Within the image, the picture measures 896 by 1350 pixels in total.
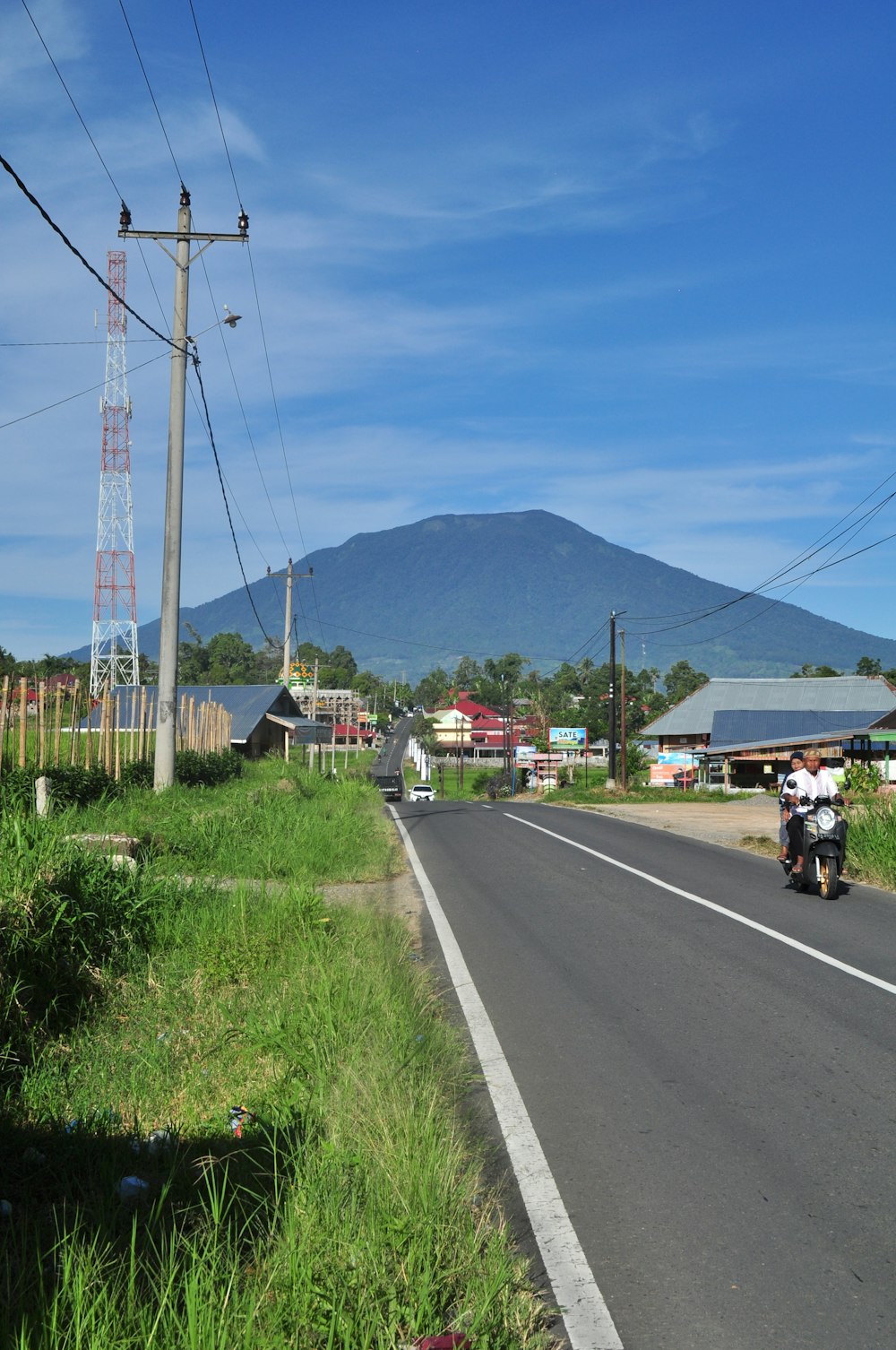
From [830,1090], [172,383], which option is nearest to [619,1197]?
[830,1090]

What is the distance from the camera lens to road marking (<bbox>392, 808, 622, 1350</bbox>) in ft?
11.9

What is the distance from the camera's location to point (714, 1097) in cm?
573

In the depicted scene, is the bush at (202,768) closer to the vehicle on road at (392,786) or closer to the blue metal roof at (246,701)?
the blue metal roof at (246,701)

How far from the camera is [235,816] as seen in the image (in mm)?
15797

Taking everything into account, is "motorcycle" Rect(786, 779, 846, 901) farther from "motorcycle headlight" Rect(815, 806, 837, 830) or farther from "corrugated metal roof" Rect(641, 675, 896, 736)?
"corrugated metal roof" Rect(641, 675, 896, 736)

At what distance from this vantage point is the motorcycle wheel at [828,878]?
1250 centimetres

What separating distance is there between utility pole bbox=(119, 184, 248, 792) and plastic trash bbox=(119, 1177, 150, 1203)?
44.0 ft

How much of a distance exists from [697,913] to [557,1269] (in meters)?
7.77

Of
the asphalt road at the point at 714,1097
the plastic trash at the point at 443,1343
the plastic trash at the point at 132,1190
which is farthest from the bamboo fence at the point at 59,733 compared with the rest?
the plastic trash at the point at 443,1343

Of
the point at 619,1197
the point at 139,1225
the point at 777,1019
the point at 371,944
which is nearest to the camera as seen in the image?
the point at 139,1225

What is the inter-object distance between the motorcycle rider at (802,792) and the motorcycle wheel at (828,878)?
27 cm

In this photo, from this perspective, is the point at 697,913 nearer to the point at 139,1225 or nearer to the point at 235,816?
the point at 235,816

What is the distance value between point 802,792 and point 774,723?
5926cm

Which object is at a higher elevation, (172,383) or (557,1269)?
(172,383)
